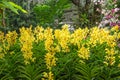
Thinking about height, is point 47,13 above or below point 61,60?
below

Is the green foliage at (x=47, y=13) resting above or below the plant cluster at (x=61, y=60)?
below

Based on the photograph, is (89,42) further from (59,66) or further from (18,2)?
(18,2)

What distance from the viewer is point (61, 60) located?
446cm

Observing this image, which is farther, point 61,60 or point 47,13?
point 47,13

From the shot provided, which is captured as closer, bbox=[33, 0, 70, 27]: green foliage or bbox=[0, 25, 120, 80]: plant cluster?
bbox=[0, 25, 120, 80]: plant cluster

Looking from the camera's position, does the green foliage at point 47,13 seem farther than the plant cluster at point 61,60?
Yes

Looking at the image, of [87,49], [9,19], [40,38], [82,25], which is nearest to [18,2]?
[9,19]

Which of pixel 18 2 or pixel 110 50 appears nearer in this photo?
pixel 110 50

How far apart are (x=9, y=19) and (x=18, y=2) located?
0.75 m

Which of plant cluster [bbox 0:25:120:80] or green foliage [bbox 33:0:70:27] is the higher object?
plant cluster [bbox 0:25:120:80]

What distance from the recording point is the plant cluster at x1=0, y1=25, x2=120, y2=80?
4.33 meters

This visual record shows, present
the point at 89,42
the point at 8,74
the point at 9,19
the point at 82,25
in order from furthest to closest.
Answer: the point at 82,25, the point at 9,19, the point at 89,42, the point at 8,74

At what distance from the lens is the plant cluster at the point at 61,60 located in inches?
170

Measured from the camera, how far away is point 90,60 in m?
4.56
